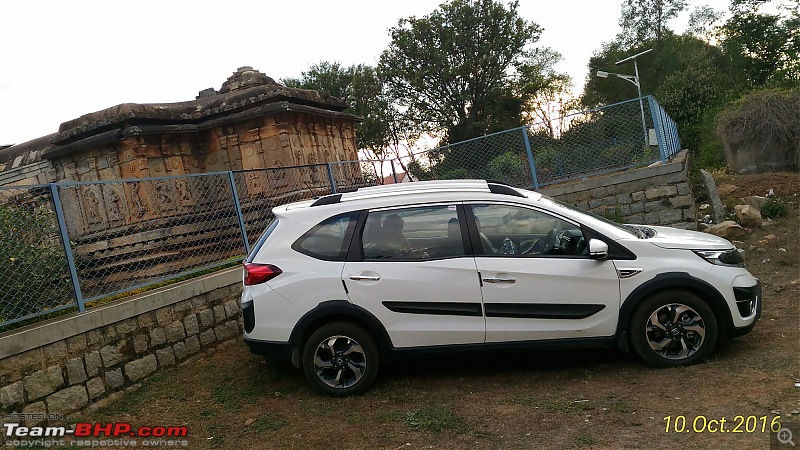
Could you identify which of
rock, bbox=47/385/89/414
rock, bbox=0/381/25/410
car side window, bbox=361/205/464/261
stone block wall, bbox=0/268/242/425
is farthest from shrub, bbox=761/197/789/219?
rock, bbox=0/381/25/410

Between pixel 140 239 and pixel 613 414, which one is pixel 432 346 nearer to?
pixel 613 414

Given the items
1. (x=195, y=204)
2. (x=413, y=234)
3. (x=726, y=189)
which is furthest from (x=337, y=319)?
(x=726, y=189)

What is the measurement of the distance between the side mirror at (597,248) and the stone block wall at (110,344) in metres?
4.05

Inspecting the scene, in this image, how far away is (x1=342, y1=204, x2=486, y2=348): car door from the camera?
185 inches

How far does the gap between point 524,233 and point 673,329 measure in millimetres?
1369

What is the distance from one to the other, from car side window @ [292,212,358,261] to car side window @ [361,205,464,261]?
0.16 m

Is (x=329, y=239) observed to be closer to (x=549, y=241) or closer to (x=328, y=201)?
(x=328, y=201)

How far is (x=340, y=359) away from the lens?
4793 millimetres

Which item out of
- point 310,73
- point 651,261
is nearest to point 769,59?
point 310,73

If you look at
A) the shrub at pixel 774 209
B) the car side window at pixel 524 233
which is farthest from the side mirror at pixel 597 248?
the shrub at pixel 774 209

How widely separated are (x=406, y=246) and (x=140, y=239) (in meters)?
5.52

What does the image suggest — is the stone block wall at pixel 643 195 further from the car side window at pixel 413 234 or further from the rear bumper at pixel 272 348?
the rear bumper at pixel 272 348

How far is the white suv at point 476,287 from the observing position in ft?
15.2

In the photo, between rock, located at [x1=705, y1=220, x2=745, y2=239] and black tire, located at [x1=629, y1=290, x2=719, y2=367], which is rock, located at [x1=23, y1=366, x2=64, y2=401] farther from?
rock, located at [x1=705, y1=220, x2=745, y2=239]
